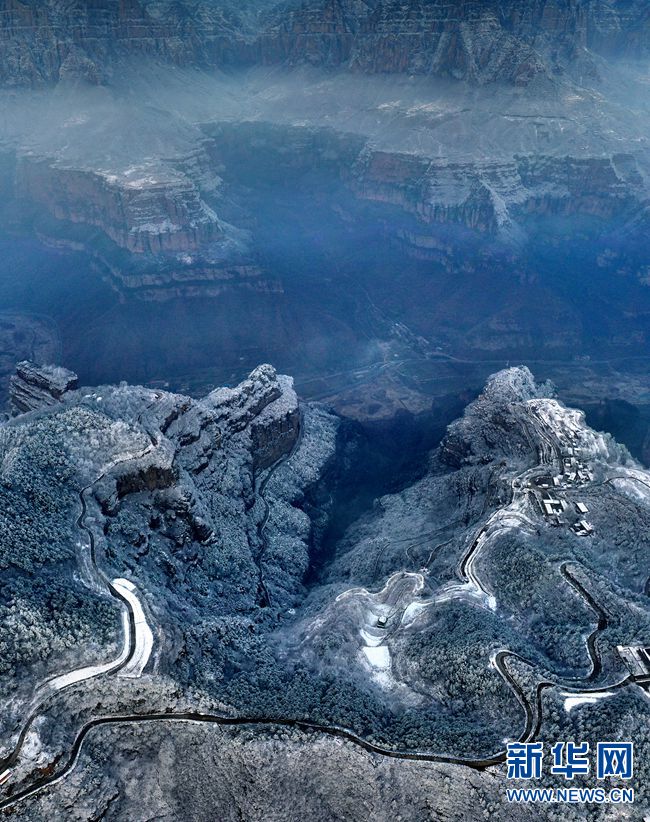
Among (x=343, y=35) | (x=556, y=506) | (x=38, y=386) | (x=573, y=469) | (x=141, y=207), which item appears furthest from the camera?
(x=343, y=35)

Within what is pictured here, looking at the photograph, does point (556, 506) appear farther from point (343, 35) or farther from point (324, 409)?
point (343, 35)

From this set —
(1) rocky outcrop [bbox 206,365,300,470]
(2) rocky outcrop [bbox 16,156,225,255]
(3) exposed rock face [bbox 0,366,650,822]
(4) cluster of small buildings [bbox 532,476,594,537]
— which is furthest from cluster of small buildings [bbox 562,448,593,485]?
(2) rocky outcrop [bbox 16,156,225,255]

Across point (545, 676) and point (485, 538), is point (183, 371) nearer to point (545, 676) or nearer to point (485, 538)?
point (485, 538)

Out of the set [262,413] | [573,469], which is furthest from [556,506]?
[262,413]

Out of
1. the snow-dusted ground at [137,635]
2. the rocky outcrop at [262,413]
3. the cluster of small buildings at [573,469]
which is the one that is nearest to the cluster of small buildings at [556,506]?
the cluster of small buildings at [573,469]

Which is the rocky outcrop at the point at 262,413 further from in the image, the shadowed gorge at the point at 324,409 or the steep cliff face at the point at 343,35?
the steep cliff face at the point at 343,35

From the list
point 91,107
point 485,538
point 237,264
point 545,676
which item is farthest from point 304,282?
point 545,676

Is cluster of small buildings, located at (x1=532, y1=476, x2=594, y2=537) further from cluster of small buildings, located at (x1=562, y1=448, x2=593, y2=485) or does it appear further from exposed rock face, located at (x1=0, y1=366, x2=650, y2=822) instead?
cluster of small buildings, located at (x1=562, y1=448, x2=593, y2=485)
